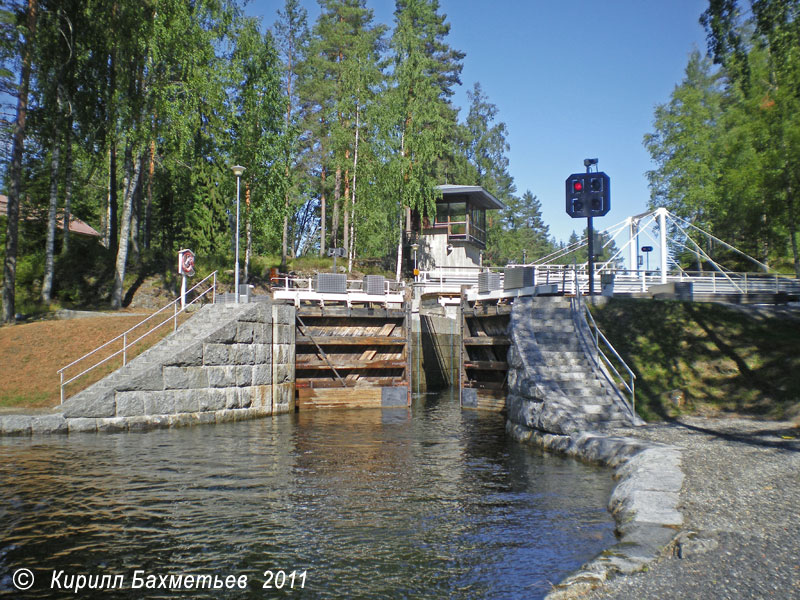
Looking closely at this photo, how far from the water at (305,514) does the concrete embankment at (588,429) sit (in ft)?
1.72

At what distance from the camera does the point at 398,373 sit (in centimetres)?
2459

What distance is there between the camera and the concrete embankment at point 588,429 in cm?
664

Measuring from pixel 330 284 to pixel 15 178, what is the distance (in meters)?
11.7

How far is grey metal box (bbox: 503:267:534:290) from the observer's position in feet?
73.2

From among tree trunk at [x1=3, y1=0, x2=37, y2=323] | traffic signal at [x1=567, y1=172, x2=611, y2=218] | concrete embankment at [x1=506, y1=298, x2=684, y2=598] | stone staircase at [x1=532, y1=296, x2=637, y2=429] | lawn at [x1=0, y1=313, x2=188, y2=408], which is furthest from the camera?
tree trunk at [x1=3, y1=0, x2=37, y2=323]

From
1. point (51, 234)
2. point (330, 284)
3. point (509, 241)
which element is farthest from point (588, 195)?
point (509, 241)

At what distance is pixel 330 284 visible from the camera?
23438 millimetres

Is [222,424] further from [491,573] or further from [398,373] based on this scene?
[491,573]

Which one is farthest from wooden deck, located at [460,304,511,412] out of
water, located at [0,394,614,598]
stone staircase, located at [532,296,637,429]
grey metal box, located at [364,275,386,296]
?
water, located at [0,394,614,598]

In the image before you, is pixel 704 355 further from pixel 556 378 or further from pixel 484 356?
pixel 484 356

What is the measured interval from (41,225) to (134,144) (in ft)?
24.1

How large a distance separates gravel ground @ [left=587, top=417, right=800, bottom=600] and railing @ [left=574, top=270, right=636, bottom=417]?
3.29 m

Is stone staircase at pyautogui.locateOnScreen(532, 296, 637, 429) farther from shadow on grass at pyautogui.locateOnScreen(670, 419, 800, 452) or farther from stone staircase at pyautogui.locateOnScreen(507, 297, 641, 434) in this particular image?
shadow on grass at pyautogui.locateOnScreen(670, 419, 800, 452)

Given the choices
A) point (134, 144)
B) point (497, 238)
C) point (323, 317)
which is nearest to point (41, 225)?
point (134, 144)
